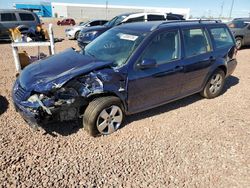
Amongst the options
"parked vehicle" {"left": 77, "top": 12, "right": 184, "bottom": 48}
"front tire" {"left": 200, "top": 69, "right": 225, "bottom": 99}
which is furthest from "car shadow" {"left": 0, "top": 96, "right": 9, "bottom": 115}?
"parked vehicle" {"left": 77, "top": 12, "right": 184, "bottom": 48}

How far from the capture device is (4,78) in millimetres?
5738

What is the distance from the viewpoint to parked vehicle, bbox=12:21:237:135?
3023mm

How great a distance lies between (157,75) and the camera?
3.59 meters

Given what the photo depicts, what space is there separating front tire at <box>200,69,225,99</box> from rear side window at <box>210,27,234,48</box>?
611 millimetres

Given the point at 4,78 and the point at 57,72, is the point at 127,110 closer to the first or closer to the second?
the point at 57,72

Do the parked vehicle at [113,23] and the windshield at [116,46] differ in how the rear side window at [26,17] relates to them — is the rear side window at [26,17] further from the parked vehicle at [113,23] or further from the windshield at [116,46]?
the windshield at [116,46]

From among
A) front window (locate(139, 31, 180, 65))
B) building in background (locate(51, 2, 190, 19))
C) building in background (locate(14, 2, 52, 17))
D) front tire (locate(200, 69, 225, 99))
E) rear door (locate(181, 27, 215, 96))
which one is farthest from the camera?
building in background (locate(51, 2, 190, 19))

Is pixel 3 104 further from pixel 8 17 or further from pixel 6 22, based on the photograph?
pixel 8 17

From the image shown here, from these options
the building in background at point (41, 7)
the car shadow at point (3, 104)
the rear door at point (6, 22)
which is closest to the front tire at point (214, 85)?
the car shadow at point (3, 104)

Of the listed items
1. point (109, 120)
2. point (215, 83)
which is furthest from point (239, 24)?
point (109, 120)

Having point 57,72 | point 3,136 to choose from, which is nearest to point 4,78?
point 3,136

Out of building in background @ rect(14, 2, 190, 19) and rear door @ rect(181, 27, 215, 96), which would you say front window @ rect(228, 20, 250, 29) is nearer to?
rear door @ rect(181, 27, 215, 96)

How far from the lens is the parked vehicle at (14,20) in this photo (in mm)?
12328

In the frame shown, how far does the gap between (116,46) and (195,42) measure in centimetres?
163
